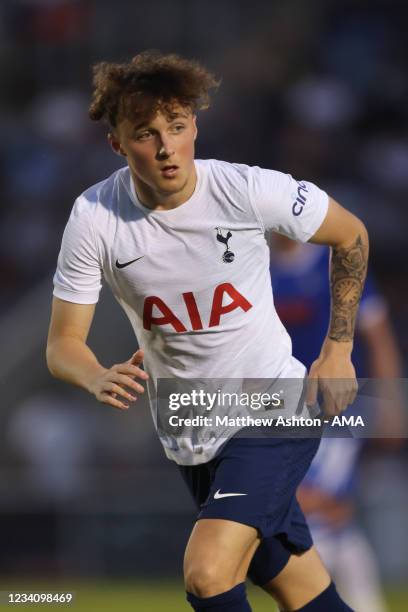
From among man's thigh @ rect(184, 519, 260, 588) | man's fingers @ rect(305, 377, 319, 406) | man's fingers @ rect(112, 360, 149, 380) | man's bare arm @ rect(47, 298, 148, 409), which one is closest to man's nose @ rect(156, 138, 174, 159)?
man's bare arm @ rect(47, 298, 148, 409)

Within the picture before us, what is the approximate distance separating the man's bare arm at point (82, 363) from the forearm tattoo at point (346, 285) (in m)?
0.96

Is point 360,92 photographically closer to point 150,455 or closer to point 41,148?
point 41,148

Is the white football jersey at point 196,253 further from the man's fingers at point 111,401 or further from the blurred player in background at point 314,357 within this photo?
the blurred player in background at point 314,357

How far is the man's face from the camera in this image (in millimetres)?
4277

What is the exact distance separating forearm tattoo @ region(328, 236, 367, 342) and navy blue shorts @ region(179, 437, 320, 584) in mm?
456

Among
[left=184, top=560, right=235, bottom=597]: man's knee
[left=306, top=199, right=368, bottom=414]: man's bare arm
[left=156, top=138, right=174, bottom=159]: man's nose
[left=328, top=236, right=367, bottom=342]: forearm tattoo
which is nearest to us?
[left=184, top=560, right=235, bottom=597]: man's knee

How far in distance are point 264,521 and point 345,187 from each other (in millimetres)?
7960

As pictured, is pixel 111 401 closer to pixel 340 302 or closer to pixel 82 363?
pixel 82 363

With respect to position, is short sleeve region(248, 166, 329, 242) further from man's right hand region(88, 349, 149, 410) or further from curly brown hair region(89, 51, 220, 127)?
man's right hand region(88, 349, 149, 410)

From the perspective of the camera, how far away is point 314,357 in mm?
6441

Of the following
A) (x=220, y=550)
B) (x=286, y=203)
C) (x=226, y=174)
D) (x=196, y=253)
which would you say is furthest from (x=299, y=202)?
(x=220, y=550)

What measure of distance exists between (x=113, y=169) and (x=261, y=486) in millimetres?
8162

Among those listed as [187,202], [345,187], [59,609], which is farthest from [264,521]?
[345,187]

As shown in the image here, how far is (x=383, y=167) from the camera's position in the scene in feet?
40.4
